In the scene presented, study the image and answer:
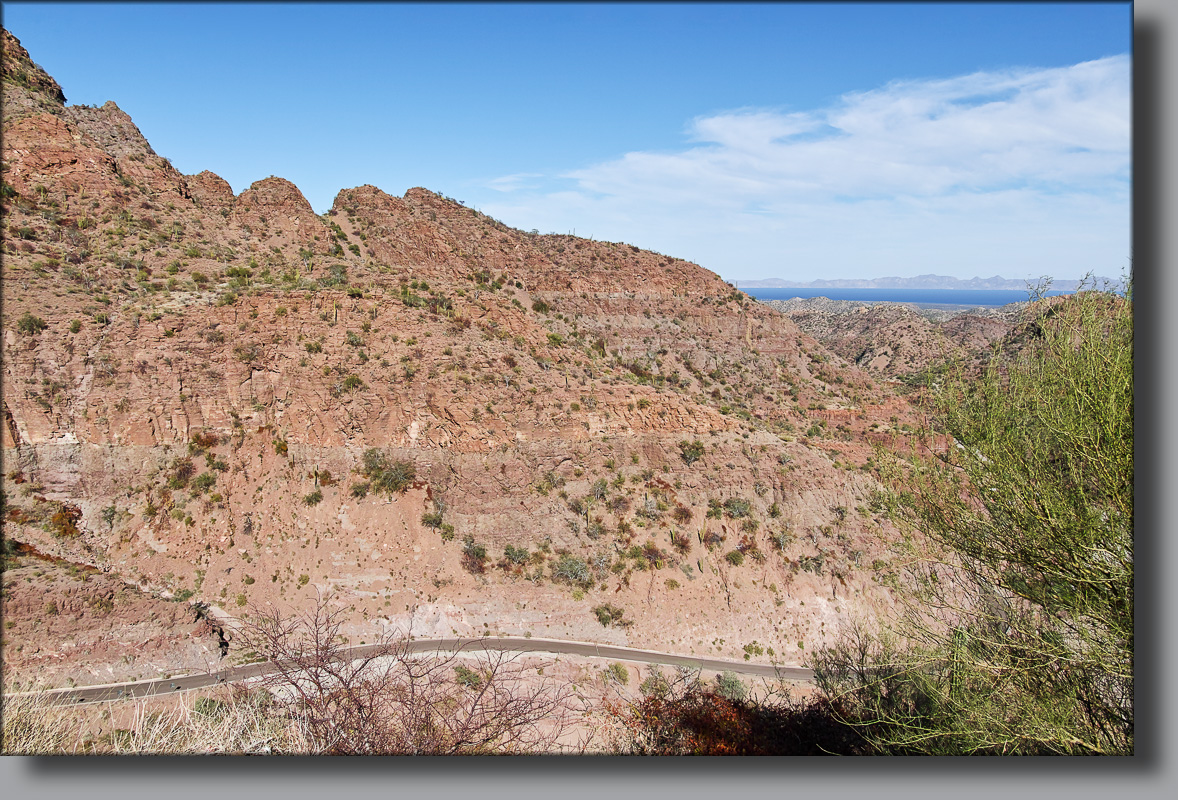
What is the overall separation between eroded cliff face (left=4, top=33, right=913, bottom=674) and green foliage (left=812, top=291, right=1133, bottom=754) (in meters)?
11.1

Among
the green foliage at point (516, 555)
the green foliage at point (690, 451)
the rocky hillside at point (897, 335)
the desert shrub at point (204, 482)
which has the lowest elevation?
the green foliage at point (516, 555)

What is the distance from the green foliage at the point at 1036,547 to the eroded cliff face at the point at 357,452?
1106 cm

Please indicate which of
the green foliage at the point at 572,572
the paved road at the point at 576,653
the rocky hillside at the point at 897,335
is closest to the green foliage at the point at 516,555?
the green foliage at the point at 572,572

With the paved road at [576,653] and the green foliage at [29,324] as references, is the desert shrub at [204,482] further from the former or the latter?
the green foliage at [29,324]

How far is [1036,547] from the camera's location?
5965 mm

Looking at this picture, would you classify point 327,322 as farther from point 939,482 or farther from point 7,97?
point 939,482

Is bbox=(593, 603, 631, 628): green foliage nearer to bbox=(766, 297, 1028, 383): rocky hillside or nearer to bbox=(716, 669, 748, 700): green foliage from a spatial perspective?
bbox=(716, 669, 748, 700): green foliage

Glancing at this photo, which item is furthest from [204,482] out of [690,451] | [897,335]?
[897,335]

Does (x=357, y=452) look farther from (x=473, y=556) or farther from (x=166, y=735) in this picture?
(x=166, y=735)

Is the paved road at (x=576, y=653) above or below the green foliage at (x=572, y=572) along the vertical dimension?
below

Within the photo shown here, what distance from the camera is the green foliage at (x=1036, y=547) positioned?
5.39m

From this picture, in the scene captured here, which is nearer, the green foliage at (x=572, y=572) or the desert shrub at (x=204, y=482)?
the desert shrub at (x=204, y=482)

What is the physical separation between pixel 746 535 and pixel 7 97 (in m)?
40.1

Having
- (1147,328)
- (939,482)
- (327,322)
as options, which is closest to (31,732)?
(939,482)
